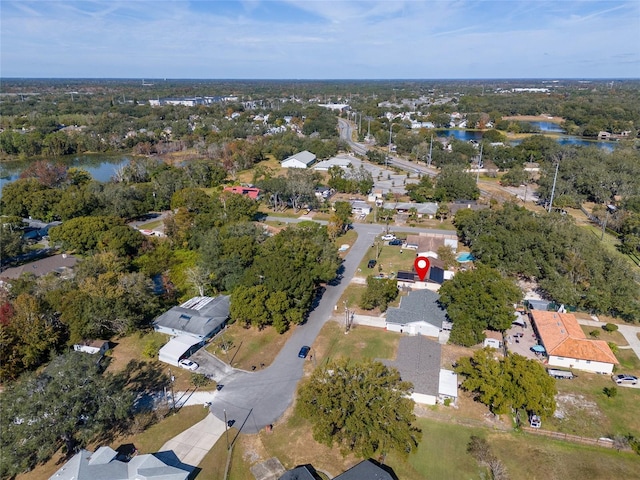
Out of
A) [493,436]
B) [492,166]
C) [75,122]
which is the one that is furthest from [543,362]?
[75,122]

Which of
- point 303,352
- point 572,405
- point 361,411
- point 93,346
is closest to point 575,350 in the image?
point 572,405

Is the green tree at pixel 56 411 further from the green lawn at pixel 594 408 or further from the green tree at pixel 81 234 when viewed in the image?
the green lawn at pixel 594 408

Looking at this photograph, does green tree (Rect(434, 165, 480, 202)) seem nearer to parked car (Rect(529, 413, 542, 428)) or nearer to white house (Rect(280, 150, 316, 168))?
white house (Rect(280, 150, 316, 168))

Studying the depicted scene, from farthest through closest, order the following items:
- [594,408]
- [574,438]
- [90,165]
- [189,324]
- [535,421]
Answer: [90,165], [189,324], [594,408], [535,421], [574,438]

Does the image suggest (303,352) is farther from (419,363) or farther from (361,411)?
(361,411)

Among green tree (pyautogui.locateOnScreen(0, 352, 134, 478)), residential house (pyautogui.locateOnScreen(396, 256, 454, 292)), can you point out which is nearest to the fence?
residential house (pyautogui.locateOnScreen(396, 256, 454, 292))

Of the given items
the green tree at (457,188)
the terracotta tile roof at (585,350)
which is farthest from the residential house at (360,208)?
the terracotta tile roof at (585,350)
